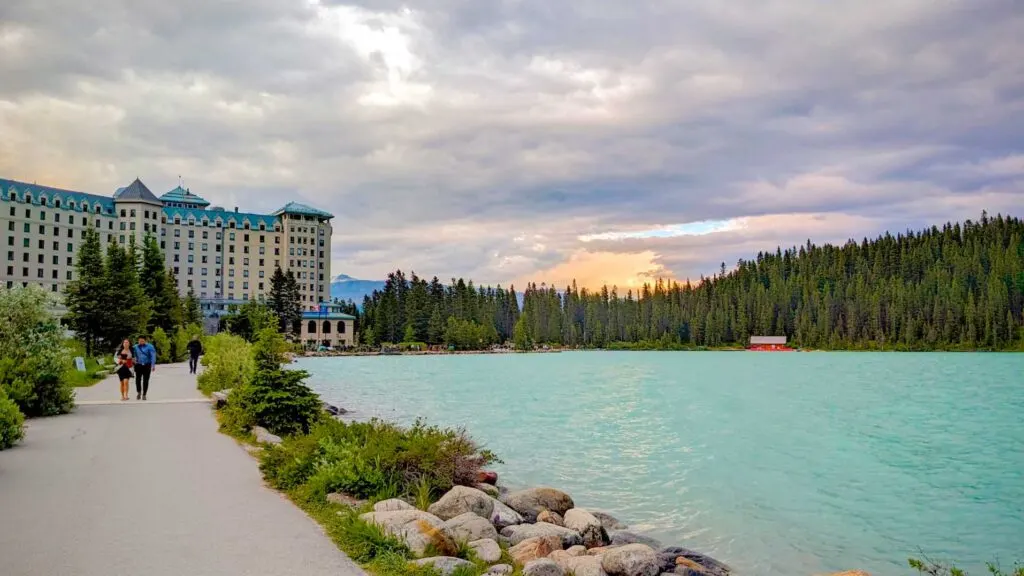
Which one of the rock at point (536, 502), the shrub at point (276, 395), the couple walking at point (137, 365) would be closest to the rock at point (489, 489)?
the rock at point (536, 502)

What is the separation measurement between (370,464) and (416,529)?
A: 344 centimetres

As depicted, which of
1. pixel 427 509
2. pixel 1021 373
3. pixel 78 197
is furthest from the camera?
pixel 78 197

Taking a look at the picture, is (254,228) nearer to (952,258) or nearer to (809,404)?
(809,404)

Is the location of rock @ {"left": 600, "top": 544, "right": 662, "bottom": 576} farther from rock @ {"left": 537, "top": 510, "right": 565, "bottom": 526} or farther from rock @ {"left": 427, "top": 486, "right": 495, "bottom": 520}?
rock @ {"left": 537, "top": 510, "right": 565, "bottom": 526}

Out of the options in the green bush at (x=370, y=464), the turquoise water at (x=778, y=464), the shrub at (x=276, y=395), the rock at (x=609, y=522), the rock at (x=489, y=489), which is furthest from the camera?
the shrub at (x=276, y=395)

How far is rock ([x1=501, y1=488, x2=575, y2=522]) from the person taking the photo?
13.6 meters

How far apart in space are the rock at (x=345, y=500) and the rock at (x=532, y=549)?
7.39 ft

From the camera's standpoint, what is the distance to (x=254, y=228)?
170 m

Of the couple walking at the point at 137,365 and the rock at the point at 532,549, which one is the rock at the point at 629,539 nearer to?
the rock at the point at 532,549

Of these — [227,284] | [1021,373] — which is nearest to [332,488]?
[1021,373]

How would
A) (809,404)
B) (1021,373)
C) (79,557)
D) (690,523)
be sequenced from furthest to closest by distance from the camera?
(1021,373), (809,404), (690,523), (79,557)

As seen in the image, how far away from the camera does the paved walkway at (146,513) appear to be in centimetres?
770

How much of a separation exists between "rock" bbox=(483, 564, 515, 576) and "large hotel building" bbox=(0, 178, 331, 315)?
14471cm

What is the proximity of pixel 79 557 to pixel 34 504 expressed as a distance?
3.00 meters
